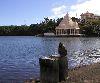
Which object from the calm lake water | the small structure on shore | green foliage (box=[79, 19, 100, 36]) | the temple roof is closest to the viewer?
the small structure on shore

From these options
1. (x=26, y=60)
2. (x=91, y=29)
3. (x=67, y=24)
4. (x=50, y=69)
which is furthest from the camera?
(x=67, y=24)

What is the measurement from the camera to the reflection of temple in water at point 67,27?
574 feet

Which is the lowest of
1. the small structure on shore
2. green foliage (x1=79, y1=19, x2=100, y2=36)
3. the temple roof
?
the small structure on shore

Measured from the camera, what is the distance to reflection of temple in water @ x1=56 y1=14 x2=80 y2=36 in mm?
174875

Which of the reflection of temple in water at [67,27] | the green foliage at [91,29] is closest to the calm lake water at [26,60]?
the green foliage at [91,29]

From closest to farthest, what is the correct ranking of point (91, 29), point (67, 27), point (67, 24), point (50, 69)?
point (50, 69) → point (91, 29) → point (67, 24) → point (67, 27)

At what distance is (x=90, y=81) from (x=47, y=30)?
165 m

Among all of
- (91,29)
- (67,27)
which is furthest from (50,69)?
(67,27)

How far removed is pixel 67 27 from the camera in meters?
178

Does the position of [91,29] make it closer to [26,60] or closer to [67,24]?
[67,24]

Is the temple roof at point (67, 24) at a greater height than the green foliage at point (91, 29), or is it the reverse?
the temple roof at point (67, 24)

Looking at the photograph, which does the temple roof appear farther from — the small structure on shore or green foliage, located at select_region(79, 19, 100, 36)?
the small structure on shore

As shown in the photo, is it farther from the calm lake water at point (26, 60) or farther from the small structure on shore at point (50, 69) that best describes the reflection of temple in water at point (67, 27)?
the small structure on shore at point (50, 69)

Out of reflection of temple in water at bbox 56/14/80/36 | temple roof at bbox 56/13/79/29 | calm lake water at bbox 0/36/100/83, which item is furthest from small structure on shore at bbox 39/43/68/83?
temple roof at bbox 56/13/79/29
